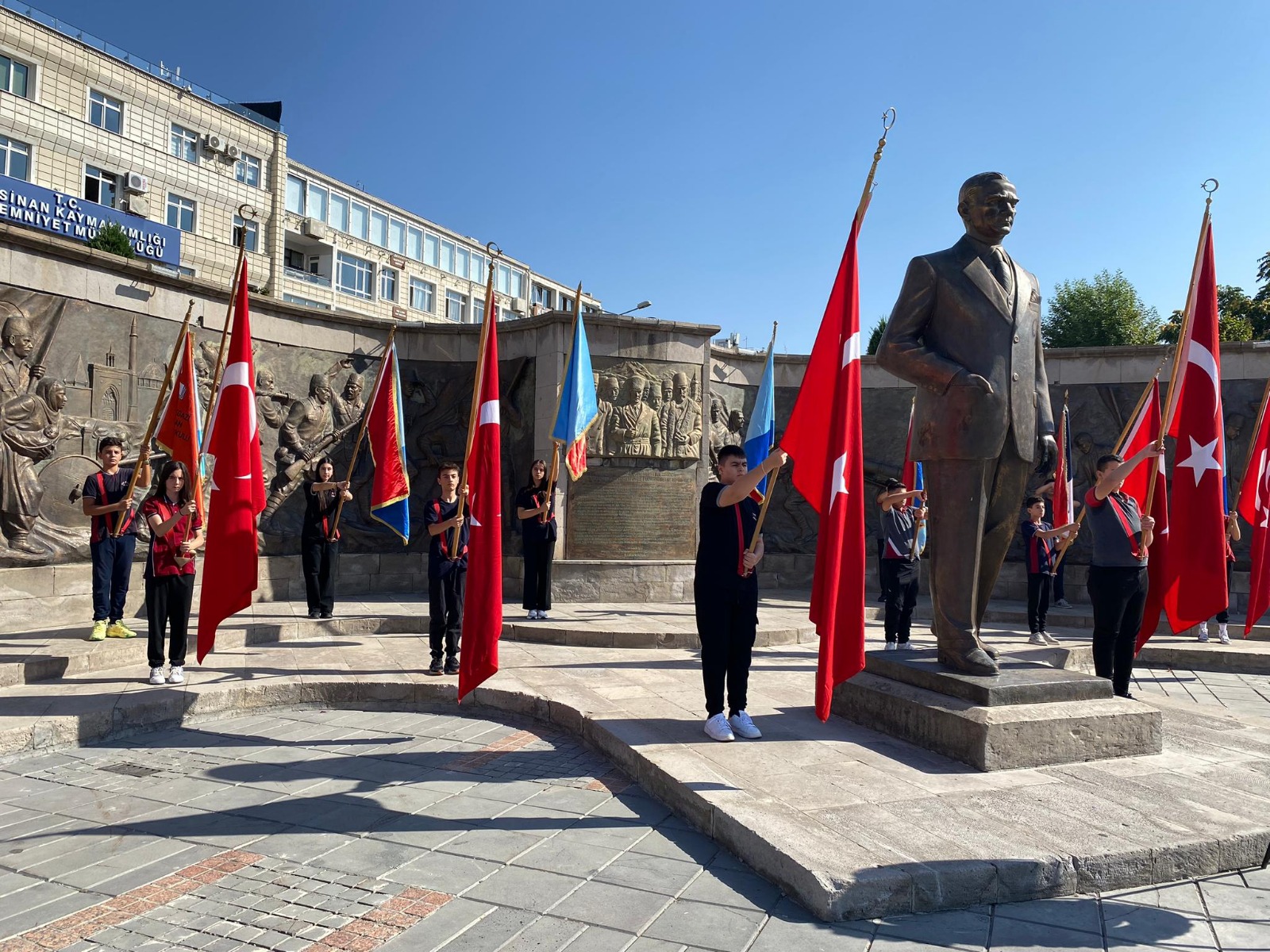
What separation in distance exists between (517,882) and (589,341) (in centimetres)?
991

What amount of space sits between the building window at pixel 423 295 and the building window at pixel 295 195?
7.78m

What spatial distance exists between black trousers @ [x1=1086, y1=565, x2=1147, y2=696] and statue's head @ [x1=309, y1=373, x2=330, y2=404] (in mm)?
10402

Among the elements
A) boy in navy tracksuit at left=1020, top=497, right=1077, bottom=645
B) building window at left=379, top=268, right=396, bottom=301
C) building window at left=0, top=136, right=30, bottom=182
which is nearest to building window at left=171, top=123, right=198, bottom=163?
building window at left=0, top=136, right=30, bottom=182

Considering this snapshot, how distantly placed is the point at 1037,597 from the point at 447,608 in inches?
283

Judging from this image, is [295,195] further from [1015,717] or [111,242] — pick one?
[1015,717]

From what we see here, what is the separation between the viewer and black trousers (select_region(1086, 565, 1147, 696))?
19.9ft

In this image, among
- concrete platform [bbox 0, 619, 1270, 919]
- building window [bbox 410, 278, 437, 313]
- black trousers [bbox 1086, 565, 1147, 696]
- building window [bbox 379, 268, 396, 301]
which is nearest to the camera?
concrete platform [bbox 0, 619, 1270, 919]

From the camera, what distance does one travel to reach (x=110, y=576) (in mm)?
8570

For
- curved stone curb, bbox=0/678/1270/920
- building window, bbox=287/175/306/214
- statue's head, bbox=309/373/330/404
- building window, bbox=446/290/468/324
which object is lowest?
curved stone curb, bbox=0/678/1270/920

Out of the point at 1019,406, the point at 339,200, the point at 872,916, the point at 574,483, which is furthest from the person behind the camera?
the point at 339,200

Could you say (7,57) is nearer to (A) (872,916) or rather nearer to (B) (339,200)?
(B) (339,200)

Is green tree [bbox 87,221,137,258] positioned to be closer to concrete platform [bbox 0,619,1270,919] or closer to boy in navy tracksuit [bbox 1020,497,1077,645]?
concrete platform [bbox 0,619,1270,919]

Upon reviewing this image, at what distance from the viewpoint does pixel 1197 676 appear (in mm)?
8789

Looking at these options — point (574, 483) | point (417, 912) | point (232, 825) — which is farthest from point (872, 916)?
point (574, 483)
